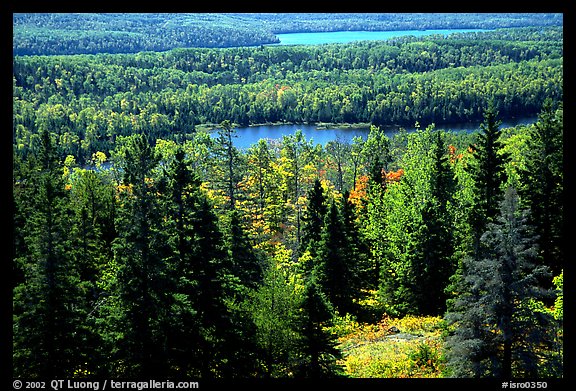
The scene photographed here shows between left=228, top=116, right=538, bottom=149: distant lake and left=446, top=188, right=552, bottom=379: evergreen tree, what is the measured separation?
112 meters

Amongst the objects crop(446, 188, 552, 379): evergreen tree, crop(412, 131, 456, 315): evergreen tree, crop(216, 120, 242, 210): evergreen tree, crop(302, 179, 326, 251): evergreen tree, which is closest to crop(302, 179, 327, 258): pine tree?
crop(302, 179, 326, 251): evergreen tree

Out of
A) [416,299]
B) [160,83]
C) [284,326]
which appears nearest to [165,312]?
[284,326]

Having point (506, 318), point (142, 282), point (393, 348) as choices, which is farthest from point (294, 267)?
point (506, 318)

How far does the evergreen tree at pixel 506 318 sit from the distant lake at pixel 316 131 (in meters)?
112

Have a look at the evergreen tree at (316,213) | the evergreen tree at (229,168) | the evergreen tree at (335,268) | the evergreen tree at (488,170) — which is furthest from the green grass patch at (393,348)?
the evergreen tree at (229,168)

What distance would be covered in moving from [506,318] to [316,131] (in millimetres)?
133620

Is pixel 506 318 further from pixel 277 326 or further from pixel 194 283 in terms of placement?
pixel 194 283

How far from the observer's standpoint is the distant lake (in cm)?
13548

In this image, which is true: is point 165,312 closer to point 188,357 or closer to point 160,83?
point 188,357

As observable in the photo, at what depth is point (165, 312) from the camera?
21.6 m

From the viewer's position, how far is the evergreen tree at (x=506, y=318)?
1862 centimetres

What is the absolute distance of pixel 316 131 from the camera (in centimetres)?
15100

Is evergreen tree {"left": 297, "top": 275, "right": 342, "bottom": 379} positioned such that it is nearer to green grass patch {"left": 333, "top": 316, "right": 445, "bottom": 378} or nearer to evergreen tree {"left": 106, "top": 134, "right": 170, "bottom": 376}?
green grass patch {"left": 333, "top": 316, "right": 445, "bottom": 378}
